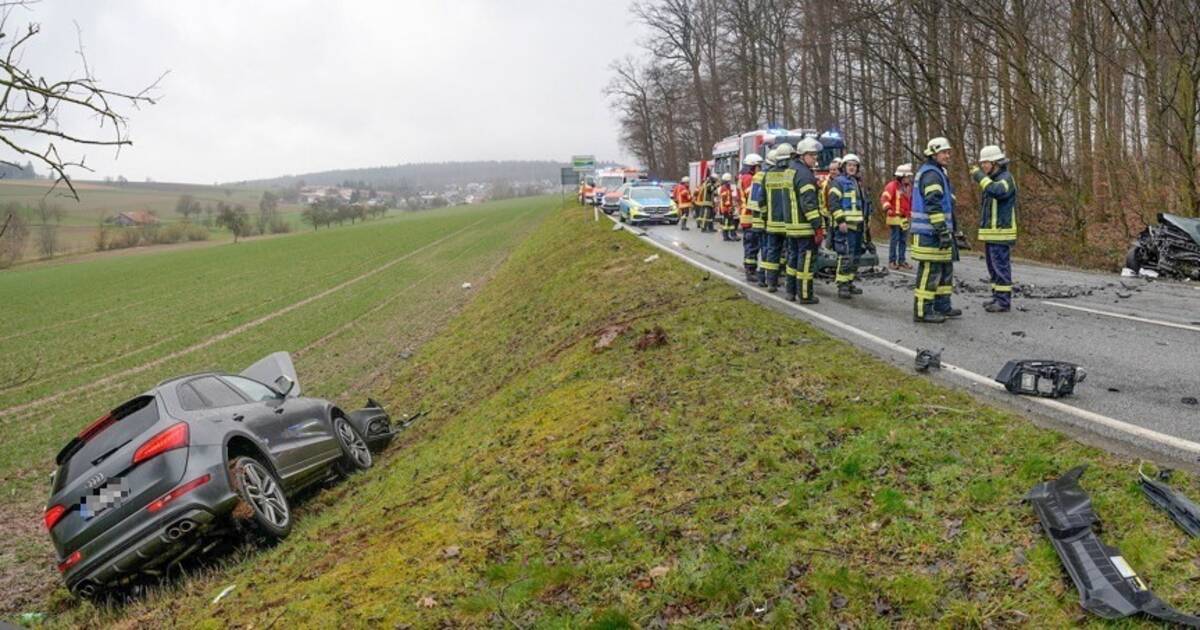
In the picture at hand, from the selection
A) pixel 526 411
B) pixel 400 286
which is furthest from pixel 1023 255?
pixel 400 286

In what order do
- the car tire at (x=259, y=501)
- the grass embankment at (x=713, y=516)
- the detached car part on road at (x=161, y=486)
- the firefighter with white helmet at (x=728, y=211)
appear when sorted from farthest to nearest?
1. the firefighter with white helmet at (x=728, y=211)
2. the car tire at (x=259, y=501)
3. the detached car part on road at (x=161, y=486)
4. the grass embankment at (x=713, y=516)

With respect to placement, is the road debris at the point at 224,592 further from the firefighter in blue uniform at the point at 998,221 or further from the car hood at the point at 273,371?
the firefighter in blue uniform at the point at 998,221

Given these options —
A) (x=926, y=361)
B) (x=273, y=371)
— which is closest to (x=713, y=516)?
(x=926, y=361)

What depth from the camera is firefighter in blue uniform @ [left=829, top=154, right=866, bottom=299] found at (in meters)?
11.2

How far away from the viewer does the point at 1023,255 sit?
17.6 meters

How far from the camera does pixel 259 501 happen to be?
6.52 meters

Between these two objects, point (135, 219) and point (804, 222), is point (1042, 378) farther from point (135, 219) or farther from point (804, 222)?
point (135, 219)

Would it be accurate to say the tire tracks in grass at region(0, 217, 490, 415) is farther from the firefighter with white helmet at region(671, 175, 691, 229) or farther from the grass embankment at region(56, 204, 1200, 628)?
the firefighter with white helmet at region(671, 175, 691, 229)

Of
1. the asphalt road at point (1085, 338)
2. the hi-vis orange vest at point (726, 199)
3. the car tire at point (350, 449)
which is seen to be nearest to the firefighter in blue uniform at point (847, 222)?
the asphalt road at point (1085, 338)

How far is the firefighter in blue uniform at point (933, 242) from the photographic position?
29.9 ft

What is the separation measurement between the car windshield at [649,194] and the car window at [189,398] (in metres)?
24.3

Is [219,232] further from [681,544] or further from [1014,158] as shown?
[681,544]

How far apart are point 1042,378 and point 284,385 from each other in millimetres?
7068

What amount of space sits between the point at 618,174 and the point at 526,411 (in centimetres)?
3977
